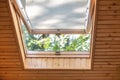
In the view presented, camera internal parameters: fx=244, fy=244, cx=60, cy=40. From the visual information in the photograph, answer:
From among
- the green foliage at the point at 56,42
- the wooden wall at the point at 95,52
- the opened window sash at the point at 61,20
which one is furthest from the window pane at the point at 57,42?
the wooden wall at the point at 95,52

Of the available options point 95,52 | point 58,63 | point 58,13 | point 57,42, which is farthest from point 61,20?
point 58,63

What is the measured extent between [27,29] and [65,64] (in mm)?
882

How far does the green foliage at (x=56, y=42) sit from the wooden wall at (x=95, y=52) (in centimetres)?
29

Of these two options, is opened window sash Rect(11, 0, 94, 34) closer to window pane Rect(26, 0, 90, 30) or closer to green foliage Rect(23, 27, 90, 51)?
window pane Rect(26, 0, 90, 30)

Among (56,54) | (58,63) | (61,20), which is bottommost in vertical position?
(58,63)

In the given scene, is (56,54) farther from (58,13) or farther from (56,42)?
(58,13)

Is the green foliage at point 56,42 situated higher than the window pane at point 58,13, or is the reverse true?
the window pane at point 58,13

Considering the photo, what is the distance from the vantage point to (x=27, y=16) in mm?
3324

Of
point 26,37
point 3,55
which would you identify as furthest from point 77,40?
point 3,55

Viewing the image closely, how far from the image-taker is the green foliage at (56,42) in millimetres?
3723

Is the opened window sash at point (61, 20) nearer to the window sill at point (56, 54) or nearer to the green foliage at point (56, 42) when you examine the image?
the green foliage at point (56, 42)

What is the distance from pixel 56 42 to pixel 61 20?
2.00 ft

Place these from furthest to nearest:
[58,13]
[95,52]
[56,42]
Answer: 1. [56,42]
2. [95,52]
3. [58,13]

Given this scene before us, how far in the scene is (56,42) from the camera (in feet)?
12.6
